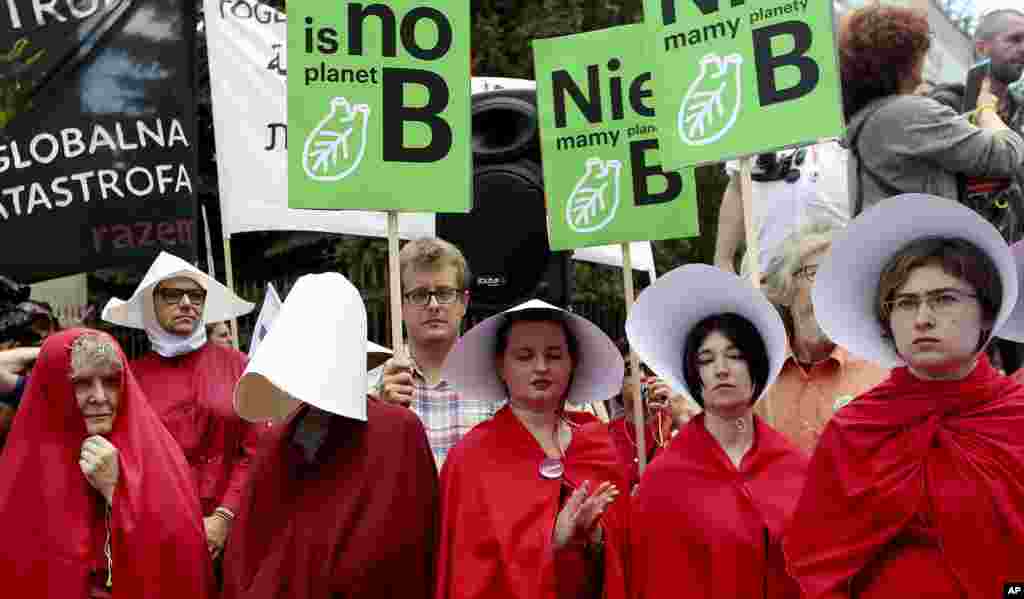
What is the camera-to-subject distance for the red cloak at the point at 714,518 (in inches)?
159

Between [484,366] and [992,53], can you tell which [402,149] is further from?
[992,53]

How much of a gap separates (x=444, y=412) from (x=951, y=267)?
232cm

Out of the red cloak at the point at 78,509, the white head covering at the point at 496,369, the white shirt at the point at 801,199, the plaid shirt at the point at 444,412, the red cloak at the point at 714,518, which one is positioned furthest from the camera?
the white shirt at the point at 801,199

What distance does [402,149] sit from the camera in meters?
5.79

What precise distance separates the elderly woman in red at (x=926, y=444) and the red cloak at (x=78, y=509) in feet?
7.40

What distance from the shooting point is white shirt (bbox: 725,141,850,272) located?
22.2 feet

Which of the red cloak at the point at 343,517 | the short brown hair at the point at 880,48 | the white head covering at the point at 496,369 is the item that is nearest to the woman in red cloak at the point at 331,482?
the red cloak at the point at 343,517

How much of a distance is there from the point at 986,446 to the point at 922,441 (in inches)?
5.8

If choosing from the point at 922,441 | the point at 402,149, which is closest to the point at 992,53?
the point at 402,149

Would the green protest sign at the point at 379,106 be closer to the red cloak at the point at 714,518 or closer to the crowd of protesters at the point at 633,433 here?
the crowd of protesters at the point at 633,433

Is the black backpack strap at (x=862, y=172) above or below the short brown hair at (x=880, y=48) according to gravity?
below

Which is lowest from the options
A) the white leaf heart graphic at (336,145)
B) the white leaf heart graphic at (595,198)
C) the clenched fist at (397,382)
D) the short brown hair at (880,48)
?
the clenched fist at (397,382)

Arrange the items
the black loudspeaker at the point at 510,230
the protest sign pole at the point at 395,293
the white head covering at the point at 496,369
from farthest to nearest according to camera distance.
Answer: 1. the black loudspeaker at the point at 510,230
2. the protest sign pole at the point at 395,293
3. the white head covering at the point at 496,369

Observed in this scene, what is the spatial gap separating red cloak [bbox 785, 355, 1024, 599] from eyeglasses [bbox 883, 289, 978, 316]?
16 centimetres
